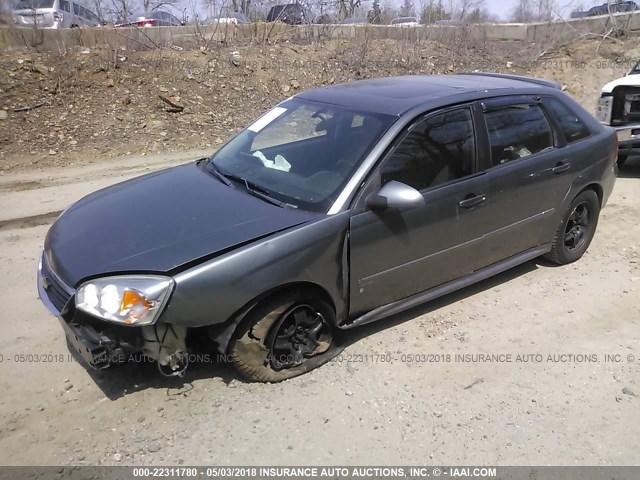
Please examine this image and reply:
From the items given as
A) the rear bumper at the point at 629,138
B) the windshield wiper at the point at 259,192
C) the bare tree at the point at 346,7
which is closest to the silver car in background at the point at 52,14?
the bare tree at the point at 346,7

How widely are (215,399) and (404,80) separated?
114 inches

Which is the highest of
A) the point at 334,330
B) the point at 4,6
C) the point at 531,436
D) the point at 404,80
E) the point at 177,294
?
the point at 4,6

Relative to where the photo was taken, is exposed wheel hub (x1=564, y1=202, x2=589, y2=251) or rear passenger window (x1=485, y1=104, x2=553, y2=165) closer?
rear passenger window (x1=485, y1=104, x2=553, y2=165)

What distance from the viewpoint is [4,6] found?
1459 cm

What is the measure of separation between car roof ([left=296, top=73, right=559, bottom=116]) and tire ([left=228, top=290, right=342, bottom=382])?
1413mm

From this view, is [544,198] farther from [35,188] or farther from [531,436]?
[35,188]

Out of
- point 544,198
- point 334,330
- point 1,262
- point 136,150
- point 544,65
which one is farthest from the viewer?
point 544,65

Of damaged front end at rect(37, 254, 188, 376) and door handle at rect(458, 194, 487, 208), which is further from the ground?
door handle at rect(458, 194, 487, 208)

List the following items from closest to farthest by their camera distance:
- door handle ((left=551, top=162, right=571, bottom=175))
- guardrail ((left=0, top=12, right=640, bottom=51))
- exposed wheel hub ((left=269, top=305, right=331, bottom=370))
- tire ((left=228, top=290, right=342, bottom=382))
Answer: tire ((left=228, top=290, right=342, bottom=382)) → exposed wheel hub ((left=269, top=305, right=331, bottom=370)) → door handle ((left=551, top=162, right=571, bottom=175)) → guardrail ((left=0, top=12, right=640, bottom=51))

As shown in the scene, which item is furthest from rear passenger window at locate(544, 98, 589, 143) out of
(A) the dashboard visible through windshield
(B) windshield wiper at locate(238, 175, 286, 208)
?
(B) windshield wiper at locate(238, 175, 286, 208)

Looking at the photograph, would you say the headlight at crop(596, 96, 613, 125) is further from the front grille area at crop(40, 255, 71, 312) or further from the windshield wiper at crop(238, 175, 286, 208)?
the front grille area at crop(40, 255, 71, 312)

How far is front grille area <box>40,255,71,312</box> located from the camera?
311cm

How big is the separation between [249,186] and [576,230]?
10.1ft

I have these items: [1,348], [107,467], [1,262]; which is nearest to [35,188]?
[1,262]
